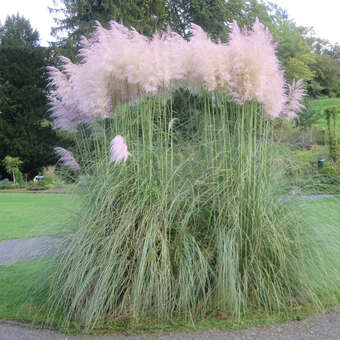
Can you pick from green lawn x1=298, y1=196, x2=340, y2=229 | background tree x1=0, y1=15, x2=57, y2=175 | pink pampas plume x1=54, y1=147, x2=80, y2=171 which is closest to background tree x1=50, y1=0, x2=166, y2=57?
background tree x1=0, y1=15, x2=57, y2=175

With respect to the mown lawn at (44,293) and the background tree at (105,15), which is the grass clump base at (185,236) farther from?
the background tree at (105,15)

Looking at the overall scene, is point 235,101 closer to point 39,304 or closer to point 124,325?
point 124,325

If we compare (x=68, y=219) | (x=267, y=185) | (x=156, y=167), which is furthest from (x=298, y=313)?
(x=68, y=219)

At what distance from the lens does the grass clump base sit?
3.00 m

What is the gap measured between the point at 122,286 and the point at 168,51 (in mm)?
2074

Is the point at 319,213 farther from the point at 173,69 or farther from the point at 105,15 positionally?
the point at 105,15

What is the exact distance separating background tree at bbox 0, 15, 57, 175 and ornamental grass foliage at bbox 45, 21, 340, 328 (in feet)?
69.2

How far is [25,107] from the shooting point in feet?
83.1

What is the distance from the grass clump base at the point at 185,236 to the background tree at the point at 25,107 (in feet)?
69.6

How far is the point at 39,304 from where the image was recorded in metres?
3.46

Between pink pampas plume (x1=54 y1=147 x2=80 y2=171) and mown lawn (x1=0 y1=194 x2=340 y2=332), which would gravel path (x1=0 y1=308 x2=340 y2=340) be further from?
pink pampas plume (x1=54 y1=147 x2=80 y2=171)

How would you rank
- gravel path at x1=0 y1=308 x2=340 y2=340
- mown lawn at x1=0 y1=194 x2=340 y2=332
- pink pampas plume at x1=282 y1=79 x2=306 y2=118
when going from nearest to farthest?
1. gravel path at x1=0 y1=308 x2=340 y2=340
2. mown lawn at x1=0 y1=194 x2=340 y2=332
3. pink pampas plume at x1=282 y1=79 x2=306 y2=118

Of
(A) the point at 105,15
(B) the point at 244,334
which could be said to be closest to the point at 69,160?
(B) the point at 244,334

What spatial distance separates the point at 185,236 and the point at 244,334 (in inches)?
33.9
